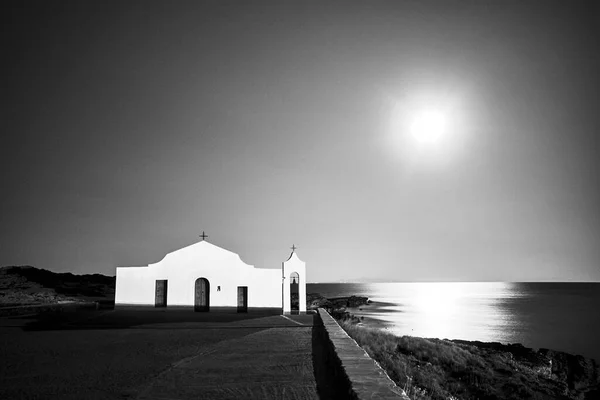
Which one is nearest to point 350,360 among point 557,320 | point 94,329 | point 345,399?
point 345,399

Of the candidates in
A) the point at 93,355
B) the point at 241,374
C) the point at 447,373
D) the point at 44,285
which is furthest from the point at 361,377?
the point at 44,285

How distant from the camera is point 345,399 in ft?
15.7

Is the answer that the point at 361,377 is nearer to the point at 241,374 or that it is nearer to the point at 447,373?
the point at 241,374

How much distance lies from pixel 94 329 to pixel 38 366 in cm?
692

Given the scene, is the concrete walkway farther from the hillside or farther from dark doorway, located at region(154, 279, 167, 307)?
the hillside

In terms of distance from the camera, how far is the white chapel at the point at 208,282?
23.9 meters

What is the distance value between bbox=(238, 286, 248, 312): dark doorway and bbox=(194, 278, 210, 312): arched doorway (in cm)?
173

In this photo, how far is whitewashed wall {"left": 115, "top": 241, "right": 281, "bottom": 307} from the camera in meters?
23.9

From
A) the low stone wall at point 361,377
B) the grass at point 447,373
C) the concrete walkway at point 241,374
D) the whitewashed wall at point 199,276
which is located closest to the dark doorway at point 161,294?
the whitewashed wall at point 199,276

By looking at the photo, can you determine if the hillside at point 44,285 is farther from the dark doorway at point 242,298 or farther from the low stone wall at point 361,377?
the low stone wall at point 361,377

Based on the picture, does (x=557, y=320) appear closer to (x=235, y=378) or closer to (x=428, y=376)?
(x=428, y=376)

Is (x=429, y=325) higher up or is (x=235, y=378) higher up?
(x=235, y=378)

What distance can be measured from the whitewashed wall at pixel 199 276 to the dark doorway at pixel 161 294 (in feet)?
0.73

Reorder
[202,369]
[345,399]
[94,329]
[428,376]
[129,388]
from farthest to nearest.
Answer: [94,329]
[428,376]
[202,369]
[129,388]
[345,399]
